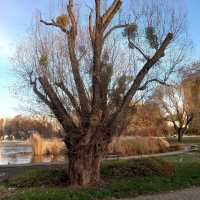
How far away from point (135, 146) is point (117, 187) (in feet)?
55.5

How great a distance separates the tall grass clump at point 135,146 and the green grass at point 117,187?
12.6 meters

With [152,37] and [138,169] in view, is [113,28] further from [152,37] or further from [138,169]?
[138,169]

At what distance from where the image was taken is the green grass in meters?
10.7

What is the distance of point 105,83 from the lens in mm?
13445

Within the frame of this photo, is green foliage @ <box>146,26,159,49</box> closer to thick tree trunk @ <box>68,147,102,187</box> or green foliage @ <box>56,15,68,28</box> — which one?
green foliage @ <box>56,15,68,28</box>

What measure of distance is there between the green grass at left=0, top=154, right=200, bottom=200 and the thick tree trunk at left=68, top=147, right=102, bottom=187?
1.42 ft

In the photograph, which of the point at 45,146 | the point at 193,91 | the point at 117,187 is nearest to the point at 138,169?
the point at 117,187

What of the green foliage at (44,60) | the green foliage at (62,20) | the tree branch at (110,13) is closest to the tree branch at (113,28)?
the tree branch at (110,13)

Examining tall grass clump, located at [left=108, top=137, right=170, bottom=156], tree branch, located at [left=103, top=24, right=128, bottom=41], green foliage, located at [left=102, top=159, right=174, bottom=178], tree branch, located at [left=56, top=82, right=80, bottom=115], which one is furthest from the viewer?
tall grass clump, located at [left=108, top=137, right=170, bottom=156]

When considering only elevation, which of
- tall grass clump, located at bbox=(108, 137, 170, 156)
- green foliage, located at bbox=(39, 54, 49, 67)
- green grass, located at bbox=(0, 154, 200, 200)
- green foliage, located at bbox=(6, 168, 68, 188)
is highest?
green foliage, located at bbox=(39, 54, 49, 67)

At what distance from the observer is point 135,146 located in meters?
28.5

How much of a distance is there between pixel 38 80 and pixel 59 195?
13.8ft

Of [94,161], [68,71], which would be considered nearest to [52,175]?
[94,161]

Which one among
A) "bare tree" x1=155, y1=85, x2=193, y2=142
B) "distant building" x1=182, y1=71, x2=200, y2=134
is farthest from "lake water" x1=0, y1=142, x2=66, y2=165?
"bare tree" x1=155, y1=85, x2=193, y2=142
